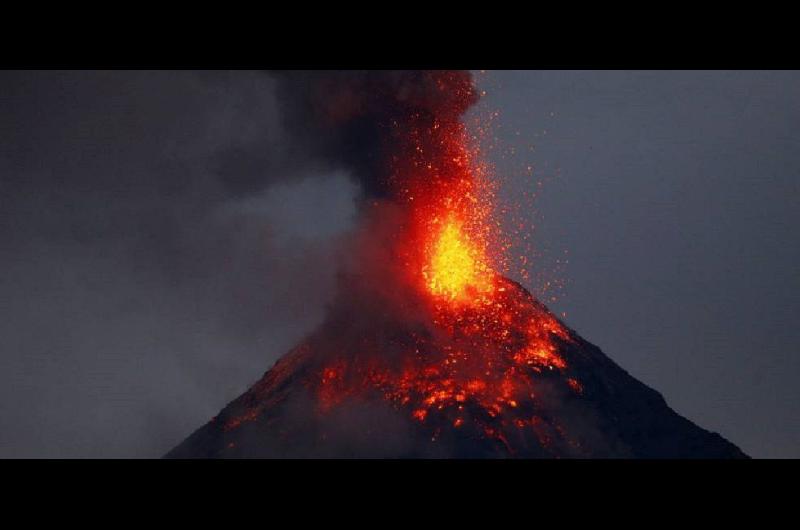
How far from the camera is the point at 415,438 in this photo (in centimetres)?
4672

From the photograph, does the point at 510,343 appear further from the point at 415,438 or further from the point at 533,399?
the point at 415,438

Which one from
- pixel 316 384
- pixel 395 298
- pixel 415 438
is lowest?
pixel 415 438

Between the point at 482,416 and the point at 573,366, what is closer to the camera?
the point at 482,416

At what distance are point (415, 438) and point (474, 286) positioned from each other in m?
12.3

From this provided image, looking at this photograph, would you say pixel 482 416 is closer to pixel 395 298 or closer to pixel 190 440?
pixel 395 298

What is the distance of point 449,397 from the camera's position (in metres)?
48.8

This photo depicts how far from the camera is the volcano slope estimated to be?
4731cm

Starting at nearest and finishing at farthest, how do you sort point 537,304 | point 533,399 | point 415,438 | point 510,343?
1. point 415,438
2. point 533,399
3. point 510,343
4. point 537,304

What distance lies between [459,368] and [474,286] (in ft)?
22.5

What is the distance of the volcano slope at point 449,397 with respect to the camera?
47312 millimetres

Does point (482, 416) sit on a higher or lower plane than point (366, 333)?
lower
